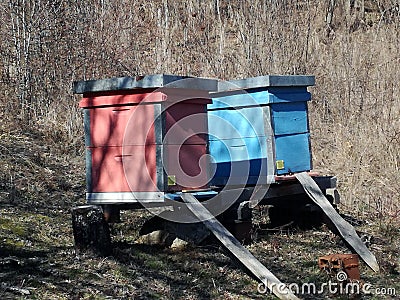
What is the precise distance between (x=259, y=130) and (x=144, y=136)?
4.76 ft

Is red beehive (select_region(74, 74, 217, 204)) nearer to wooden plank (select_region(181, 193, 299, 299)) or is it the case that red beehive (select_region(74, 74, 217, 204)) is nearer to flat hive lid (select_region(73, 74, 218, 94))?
flat hive lid (select_region(73, 74, 218, 94))

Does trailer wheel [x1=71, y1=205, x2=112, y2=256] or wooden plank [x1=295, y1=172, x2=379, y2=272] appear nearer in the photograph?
trailer wheel [x1=71, y1=205, x2=112, y2=256]

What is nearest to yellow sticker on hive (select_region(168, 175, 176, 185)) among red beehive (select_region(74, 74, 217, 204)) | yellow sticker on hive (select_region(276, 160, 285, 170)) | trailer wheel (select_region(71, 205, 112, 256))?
red beehive (select_region(74, 74, 217, 204))

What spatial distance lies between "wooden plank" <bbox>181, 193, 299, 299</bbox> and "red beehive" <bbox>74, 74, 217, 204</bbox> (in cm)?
27

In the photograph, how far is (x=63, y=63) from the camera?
1001cm

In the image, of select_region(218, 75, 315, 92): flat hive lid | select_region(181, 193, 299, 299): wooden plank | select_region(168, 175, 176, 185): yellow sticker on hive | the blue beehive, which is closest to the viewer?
select_region(181, 193, 299, 299): wooden plank

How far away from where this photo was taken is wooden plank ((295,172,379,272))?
5.28 meters

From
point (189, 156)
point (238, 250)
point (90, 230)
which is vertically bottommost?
point (238, 250)

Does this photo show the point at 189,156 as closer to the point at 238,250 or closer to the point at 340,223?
the point at 238,250

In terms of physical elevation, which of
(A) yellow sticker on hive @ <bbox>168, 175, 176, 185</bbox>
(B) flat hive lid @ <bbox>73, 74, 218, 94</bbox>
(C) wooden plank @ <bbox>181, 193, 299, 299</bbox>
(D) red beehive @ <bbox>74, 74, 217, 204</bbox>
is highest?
(B) flat hive lid @ <bbox>73, 74, 218, 94</bbox>

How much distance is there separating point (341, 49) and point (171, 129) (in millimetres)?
7290

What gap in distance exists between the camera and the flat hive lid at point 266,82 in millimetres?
6098

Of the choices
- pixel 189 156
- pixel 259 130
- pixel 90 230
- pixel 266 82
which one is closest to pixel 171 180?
pixel 189 156

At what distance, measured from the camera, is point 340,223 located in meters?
5.66
